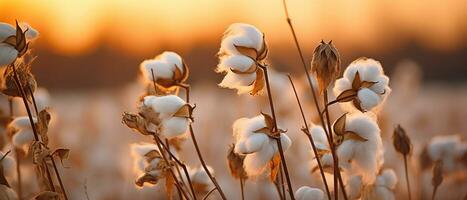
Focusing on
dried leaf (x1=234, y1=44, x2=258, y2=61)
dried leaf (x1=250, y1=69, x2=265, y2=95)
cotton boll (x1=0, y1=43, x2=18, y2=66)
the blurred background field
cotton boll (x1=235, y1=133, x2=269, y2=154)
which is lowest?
the blurred background field

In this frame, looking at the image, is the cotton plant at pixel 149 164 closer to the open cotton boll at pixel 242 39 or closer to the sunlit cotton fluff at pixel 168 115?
the sunlit cotton fluff at pixel 168 115

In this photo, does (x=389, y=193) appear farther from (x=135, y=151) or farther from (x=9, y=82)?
(x=9, y=82)

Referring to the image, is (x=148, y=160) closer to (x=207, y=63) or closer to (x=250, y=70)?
(x=250, y=70)

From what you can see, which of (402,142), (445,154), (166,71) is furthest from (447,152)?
(166,71)

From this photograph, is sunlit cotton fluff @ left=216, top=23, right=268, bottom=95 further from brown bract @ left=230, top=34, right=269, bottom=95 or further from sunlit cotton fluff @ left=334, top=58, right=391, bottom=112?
sunlit cotton fluff @ left=334, top=58, right=391, bottom=112

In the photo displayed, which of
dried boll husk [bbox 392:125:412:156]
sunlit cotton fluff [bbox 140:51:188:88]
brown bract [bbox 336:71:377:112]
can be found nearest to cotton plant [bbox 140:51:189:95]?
sunlit cotton fluff [bbox 140:51:188:88]

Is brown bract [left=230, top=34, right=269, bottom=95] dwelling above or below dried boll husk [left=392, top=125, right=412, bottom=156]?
above

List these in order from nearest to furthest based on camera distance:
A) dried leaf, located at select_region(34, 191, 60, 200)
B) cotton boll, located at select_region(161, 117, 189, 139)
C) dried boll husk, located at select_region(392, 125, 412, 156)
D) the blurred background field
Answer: dried leaf, located at select_region(34, 191, 60, 200)
cotton boll, located at select_region(161, 117, 189, 139)
dried boll husk, located at select_region(392, 125, 412, 156)
the blurred background field
